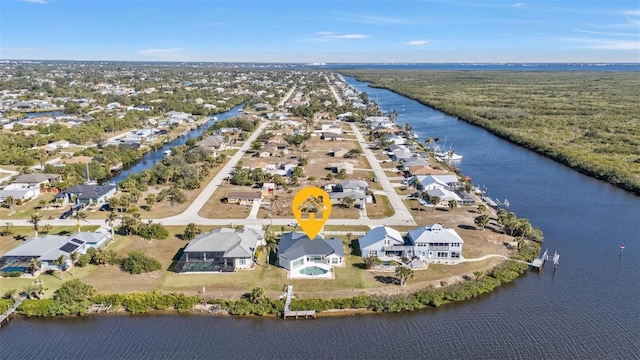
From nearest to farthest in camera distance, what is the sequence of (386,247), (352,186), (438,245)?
(438,245)
(386,247)
(352,186)

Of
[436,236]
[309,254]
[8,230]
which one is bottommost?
[8,230]

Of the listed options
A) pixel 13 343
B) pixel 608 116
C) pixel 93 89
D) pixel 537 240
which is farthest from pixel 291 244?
pixel 93 89

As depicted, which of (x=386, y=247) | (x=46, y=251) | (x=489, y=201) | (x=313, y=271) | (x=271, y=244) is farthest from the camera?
(x=489, y=201)

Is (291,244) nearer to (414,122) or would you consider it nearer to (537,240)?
(537,240)

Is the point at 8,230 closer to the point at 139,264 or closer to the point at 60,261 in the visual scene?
the point at 60,261

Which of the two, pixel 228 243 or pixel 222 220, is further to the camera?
pixel 222 220

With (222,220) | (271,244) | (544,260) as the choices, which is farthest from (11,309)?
(544,260)

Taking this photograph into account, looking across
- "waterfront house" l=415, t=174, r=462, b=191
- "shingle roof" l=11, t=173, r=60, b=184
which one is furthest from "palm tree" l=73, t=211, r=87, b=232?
"waterfront house" l=415, t=174, r=462, b=191

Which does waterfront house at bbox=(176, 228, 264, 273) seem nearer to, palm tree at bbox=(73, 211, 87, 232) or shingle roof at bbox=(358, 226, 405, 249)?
shingle roof at bbox=(358, 226, 405, 249)
